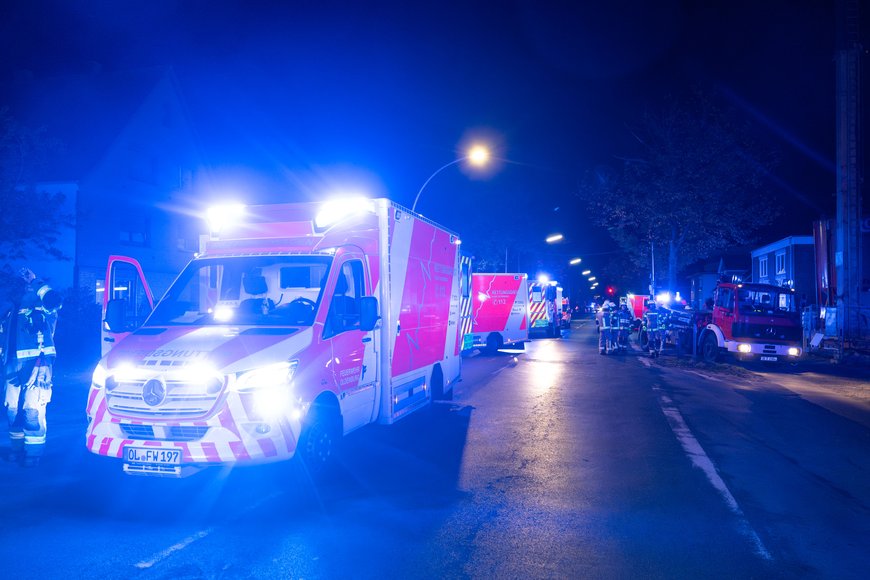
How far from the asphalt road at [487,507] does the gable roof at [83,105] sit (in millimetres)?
19053

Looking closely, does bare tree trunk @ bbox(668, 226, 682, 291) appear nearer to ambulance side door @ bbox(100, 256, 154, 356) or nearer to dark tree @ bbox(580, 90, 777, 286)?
dark tree @ bbox(580, 90, 777, 286)

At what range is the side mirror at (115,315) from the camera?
24.1ft

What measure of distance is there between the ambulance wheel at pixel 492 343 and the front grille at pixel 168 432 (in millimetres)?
19652

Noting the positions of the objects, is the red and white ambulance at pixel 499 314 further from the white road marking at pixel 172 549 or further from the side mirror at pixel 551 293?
the white road marking at pixel 172 549

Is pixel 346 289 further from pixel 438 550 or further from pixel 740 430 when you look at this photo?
pixel 740 430

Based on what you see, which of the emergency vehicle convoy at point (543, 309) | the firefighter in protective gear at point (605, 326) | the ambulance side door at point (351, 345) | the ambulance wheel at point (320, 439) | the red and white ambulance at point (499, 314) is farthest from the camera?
the emergency vehicle convoy at point (543, 309)

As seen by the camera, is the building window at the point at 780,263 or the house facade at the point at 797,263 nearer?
the house facade at the point at 797,263

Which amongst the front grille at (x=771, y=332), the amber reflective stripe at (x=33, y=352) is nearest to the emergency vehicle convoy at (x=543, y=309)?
the front grille at (x=771, y=332)

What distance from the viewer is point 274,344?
636cm

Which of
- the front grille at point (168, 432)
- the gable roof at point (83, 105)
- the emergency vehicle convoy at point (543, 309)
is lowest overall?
the front grille at point (168, 432)

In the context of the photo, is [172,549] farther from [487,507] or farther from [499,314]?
[499,314]

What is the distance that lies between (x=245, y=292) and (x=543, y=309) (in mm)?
25783

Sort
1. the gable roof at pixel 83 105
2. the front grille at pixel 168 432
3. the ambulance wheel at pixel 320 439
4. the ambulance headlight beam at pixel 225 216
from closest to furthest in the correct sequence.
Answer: the front grille at pixel 168 432, the ambulance wheel at pixel 320 439, the ambulance headlight beam at pixel 225 216, the gable roof at pixel 83 105

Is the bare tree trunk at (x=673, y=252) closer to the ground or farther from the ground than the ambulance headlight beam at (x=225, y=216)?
farther from the ground
